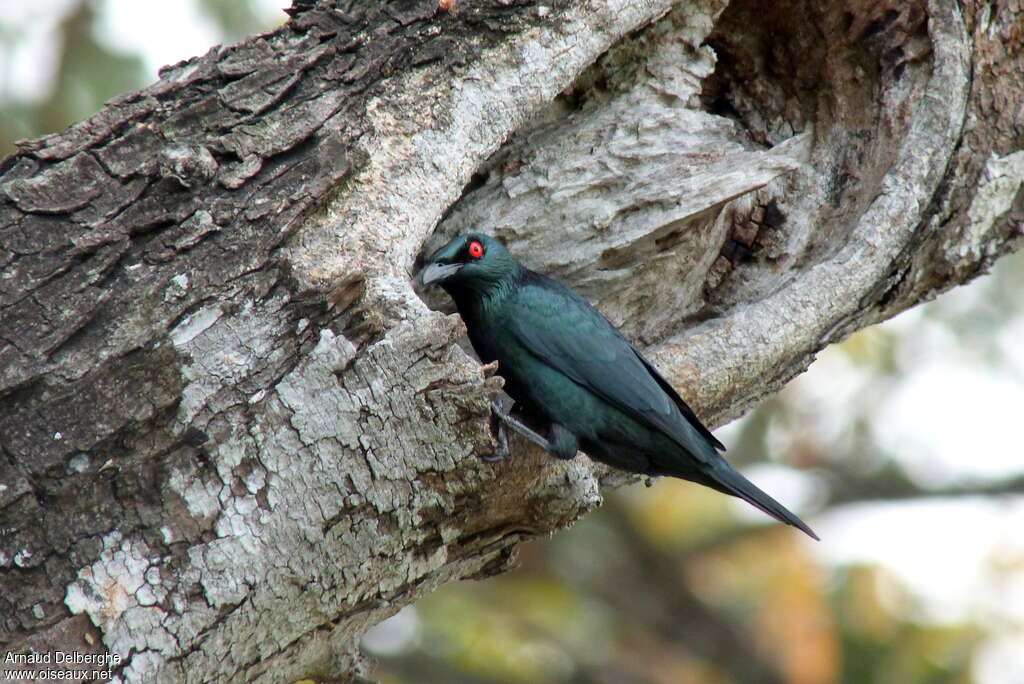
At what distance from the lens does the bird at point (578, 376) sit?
391 centimetres

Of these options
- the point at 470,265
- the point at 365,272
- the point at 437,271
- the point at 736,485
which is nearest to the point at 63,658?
the point at 365,272

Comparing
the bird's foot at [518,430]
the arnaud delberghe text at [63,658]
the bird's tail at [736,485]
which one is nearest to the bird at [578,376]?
the bird's tail at [736,485]

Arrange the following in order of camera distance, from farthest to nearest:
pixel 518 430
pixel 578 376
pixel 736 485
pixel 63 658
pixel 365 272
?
pixel 578 376, pixel 736 485, pixel 518 430, pixel 365 272, pixel 63 658

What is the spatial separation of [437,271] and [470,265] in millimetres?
137

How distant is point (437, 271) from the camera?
395cm

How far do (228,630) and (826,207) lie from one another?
3.16 meters

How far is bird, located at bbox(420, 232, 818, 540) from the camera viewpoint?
3.91m

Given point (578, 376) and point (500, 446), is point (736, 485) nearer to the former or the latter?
point (578, 376)

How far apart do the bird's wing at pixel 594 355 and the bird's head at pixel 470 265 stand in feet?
0.41

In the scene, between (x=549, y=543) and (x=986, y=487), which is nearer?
(x=986, y=487)

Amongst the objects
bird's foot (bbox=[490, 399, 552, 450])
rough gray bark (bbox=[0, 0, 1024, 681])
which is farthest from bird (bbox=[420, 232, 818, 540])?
bird's foot (bbox=[490, 399, 552, 450])

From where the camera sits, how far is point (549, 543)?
27.6ft

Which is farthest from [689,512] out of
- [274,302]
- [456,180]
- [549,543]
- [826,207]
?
[274,302]

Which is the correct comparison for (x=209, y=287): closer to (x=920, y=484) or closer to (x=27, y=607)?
(x=27, y=607)
